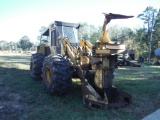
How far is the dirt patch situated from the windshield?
9.32 feet

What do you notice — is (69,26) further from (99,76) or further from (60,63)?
(99,76)

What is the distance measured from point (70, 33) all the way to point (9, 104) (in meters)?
3.61

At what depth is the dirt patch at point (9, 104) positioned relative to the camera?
5066 millimetres

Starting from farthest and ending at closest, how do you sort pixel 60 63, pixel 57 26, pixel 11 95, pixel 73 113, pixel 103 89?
pixel 57 26 → pixel 11 95 → pixel 60 63 → pixel 103 89 → pixel 73 113

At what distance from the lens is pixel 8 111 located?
528 cm

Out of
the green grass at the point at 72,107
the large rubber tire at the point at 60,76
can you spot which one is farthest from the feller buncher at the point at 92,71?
the green grass at the point at 72,107

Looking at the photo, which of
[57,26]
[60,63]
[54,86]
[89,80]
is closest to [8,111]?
[54,86]

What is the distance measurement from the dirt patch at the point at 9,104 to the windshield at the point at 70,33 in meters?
2.84

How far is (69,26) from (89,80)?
2.79m

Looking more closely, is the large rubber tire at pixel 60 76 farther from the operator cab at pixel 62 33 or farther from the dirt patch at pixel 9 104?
the operator cab at pixel 62 33

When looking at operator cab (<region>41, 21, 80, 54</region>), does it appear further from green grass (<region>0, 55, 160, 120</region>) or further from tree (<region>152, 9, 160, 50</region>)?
tree (<region>152, 9, 160, 50</region>)

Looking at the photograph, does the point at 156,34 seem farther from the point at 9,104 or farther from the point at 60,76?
the point at 9,104

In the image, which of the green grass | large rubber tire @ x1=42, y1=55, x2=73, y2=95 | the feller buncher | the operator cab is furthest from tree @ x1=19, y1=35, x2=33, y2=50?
large rubber tire @ x1=42, y1=55, x2=73, y2=95

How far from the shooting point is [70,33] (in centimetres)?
808
